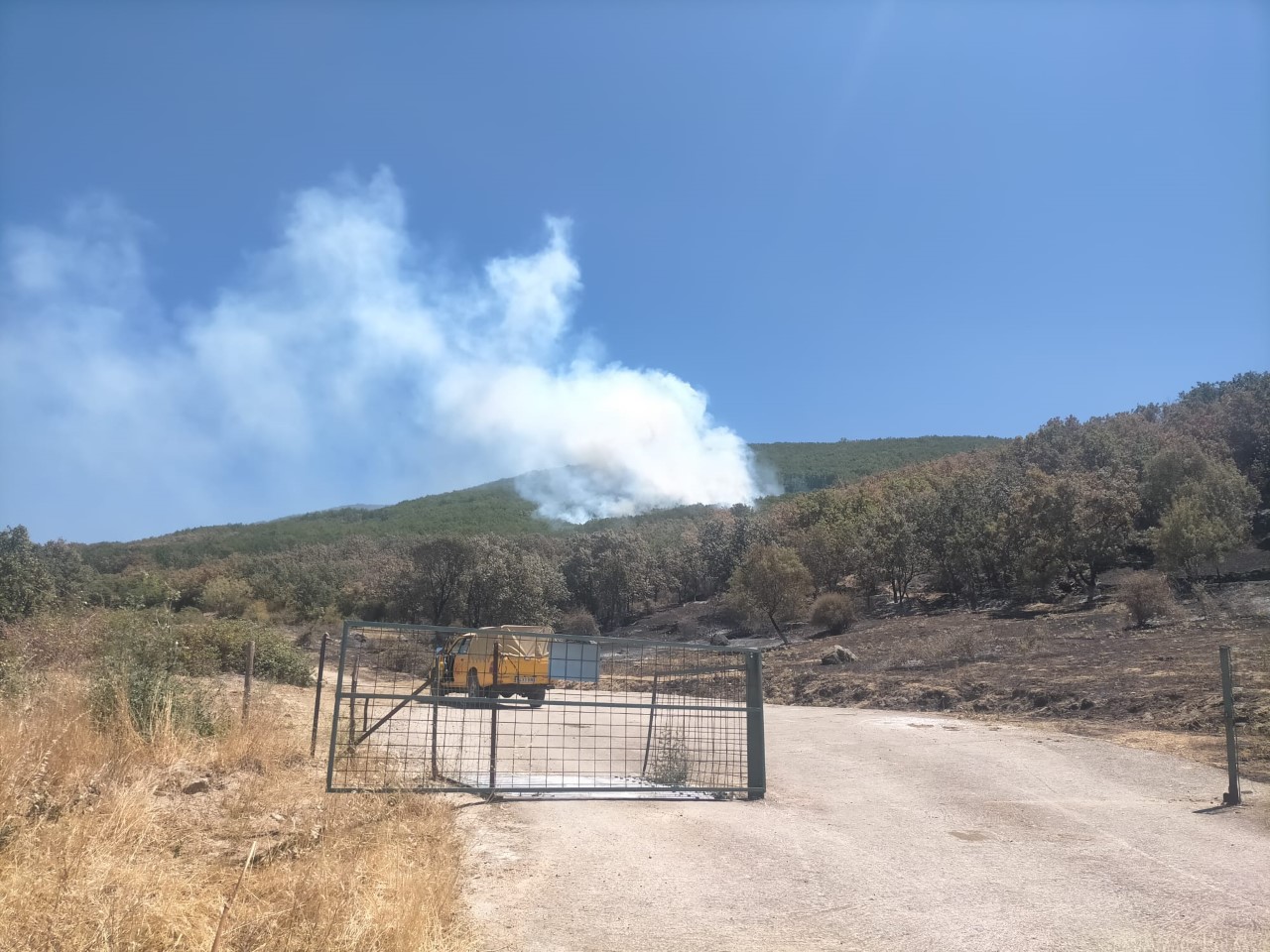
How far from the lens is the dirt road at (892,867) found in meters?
4.51

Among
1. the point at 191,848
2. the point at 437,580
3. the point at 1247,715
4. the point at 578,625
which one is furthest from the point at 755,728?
the point at 437,580

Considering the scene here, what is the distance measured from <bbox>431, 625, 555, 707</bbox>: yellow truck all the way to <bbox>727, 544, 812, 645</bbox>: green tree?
29995 millimetres

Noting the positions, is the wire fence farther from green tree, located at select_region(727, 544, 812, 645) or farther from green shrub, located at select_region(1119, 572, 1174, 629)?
green tree, located at select_region(727, 544, 812, 645)

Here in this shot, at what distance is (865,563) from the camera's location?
5297 cm

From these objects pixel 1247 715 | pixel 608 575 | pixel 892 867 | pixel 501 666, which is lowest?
pixel 892 867

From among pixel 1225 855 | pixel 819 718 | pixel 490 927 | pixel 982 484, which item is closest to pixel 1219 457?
pixel 982 484

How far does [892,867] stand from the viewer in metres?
5.77

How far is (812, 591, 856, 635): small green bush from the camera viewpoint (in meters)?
41.2

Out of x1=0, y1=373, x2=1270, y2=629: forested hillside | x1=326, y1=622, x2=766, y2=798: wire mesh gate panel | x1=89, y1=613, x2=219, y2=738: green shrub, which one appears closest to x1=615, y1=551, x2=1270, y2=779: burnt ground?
x1=0, y1=373, x2=1270, y2=629: forested hillside

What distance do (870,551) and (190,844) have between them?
49765mm

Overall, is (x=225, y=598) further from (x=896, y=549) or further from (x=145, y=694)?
(x=145, y=694)

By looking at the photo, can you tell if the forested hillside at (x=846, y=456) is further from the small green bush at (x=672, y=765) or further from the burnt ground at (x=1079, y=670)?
the small green bush at (x=672, y=765)

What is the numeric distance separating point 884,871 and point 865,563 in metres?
49.3

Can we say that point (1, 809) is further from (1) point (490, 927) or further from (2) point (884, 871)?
(2) point (884, 871)
